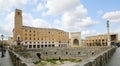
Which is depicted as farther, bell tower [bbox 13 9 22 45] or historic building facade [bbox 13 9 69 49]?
historic building facade [bbox 13 9 69 49]

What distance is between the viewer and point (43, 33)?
84812mm

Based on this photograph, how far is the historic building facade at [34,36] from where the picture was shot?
7525 cm

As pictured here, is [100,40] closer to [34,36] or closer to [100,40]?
[100,40]

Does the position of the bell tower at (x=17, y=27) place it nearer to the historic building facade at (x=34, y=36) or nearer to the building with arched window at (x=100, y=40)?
the historic building facade at (x=34, y=36)

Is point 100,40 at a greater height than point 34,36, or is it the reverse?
point 34,36

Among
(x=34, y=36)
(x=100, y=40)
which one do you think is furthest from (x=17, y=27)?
(x=100, y=40)

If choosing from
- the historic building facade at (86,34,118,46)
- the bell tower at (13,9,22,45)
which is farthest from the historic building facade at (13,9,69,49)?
the historic building facade at (86,34,118,46)

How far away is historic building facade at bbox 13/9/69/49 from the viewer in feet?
247

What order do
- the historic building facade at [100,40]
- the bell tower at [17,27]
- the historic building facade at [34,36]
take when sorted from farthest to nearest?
the historic building facade at [100,40] → the historic building facade at [34,36] → the bell tower at [17,27]

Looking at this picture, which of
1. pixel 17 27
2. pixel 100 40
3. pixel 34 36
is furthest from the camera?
pixel 100 40

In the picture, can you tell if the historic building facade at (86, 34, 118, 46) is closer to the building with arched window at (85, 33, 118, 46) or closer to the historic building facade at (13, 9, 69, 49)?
the building with arched window at (85, 33, 118, 46)

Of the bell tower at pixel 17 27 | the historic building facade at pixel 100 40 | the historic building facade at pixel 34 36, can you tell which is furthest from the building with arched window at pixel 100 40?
the bell tower at pixel 17 27

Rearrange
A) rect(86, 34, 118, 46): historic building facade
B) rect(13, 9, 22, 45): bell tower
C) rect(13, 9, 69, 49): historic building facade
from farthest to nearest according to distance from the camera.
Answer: rect(86, 34, 118, 46): historic building facade, rect(13, 9, 69, 49): historic building facade, rect(13, 9, 22, 45): bell tower

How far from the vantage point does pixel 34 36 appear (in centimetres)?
8206
